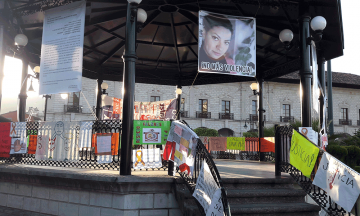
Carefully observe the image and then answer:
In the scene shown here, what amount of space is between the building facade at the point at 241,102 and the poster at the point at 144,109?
2530 cm

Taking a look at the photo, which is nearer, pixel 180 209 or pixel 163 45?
pixel 180 209

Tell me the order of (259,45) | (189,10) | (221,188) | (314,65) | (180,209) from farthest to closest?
1. (259,45)
2. (189,10)
3. (314,65)
4. (180,209)
5. (221,188)

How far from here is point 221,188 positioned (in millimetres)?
4188

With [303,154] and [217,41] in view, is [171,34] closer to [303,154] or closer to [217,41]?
[217,41]

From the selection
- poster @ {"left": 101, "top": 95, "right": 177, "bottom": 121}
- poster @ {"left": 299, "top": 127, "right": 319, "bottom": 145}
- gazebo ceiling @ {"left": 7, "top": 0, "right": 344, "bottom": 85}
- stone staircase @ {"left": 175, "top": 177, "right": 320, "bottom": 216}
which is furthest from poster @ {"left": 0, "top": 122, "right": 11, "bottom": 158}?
poster @ {"left": 299, "top": 127, "right": 319, "bottom": 145}

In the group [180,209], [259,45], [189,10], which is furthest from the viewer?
[259,45]

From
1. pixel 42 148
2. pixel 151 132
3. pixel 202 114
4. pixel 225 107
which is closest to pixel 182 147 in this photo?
pixel 151 132

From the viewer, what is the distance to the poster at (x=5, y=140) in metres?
9.02

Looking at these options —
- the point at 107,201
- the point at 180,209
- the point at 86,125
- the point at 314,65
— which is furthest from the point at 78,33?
the point at 314,65

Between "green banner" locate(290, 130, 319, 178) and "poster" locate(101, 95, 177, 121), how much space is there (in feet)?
26.2

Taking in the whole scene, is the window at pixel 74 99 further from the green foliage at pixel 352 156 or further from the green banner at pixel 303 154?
the green banner at pixel 303 154

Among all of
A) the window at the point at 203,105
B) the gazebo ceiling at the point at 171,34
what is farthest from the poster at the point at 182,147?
the window at the point at 203,105

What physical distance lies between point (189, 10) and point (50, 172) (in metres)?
6.39

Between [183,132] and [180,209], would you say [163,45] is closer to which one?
[183,132]
